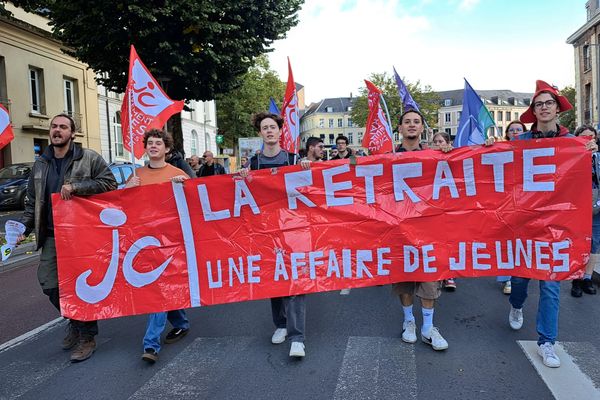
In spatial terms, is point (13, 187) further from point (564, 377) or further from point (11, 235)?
point (564, 377)

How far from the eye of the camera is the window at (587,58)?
121 feet

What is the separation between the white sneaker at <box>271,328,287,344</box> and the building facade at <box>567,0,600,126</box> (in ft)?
122

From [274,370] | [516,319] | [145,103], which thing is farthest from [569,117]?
[274,370]

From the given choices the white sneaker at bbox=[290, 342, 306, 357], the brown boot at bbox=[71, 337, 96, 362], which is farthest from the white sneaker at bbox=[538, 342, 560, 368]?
the brown boot at bbox=[71, 337, 96, 362]

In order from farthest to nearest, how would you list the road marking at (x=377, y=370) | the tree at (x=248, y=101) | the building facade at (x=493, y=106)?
1. the building facade at (x=493, y=106)
2. the tree at (x=248, y=101)
3. the road marking at (x=377, y=370)

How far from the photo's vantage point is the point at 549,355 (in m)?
3.55

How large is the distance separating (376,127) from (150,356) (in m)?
7.31

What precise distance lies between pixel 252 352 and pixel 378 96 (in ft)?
22.2

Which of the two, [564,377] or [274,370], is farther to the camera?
[274,370]

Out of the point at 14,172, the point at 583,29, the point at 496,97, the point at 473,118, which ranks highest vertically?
the point at 496,97

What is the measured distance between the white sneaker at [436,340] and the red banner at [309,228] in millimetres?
459

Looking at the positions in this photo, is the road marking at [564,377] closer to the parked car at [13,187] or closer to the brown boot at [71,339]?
the brown boot at [71,339]

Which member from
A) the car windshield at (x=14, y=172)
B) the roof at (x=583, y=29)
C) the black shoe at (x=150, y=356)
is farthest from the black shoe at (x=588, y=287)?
the roof at (x=583, y=29)

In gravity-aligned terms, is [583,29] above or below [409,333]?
above
